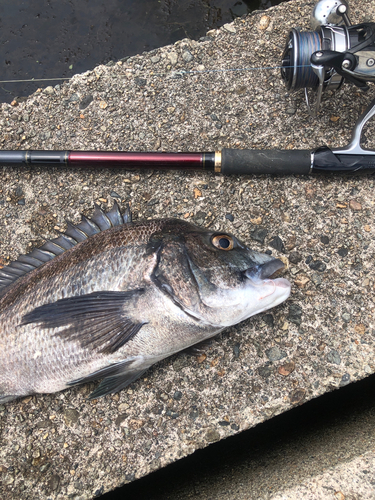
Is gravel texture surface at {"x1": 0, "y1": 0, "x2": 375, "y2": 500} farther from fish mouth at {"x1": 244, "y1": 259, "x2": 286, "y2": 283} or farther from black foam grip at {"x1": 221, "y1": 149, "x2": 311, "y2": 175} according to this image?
fish mouth at {"x1": 244, "y1": 259, "x2": 286, "y2": 283}

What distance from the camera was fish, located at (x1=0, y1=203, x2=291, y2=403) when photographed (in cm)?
167

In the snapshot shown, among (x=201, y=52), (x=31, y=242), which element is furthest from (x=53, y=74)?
(x=31, y=242)

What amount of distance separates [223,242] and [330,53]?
1.18 metres

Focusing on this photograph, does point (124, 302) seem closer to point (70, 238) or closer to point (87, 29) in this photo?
point (70, 238)

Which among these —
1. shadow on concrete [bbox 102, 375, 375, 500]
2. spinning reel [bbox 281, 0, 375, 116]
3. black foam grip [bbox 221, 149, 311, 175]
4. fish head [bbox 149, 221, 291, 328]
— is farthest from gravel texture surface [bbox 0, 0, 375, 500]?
fish head [bbox 149, 221, 291, 328]

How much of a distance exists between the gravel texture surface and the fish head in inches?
19.0

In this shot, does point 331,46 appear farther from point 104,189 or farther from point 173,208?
point 104,189

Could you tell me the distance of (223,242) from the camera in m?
1.78

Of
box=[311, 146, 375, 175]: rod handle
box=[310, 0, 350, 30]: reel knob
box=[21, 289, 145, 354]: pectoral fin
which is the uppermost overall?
box=[310, 0, 350, 30]: reel knob

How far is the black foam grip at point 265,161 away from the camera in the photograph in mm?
2183

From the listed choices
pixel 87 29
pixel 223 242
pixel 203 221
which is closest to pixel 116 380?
pixel 223 242

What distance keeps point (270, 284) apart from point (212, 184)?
0.92 m

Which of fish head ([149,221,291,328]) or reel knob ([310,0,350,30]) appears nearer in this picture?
fish head ([149,221,291,328])

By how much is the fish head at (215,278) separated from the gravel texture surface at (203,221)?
1.58ft
